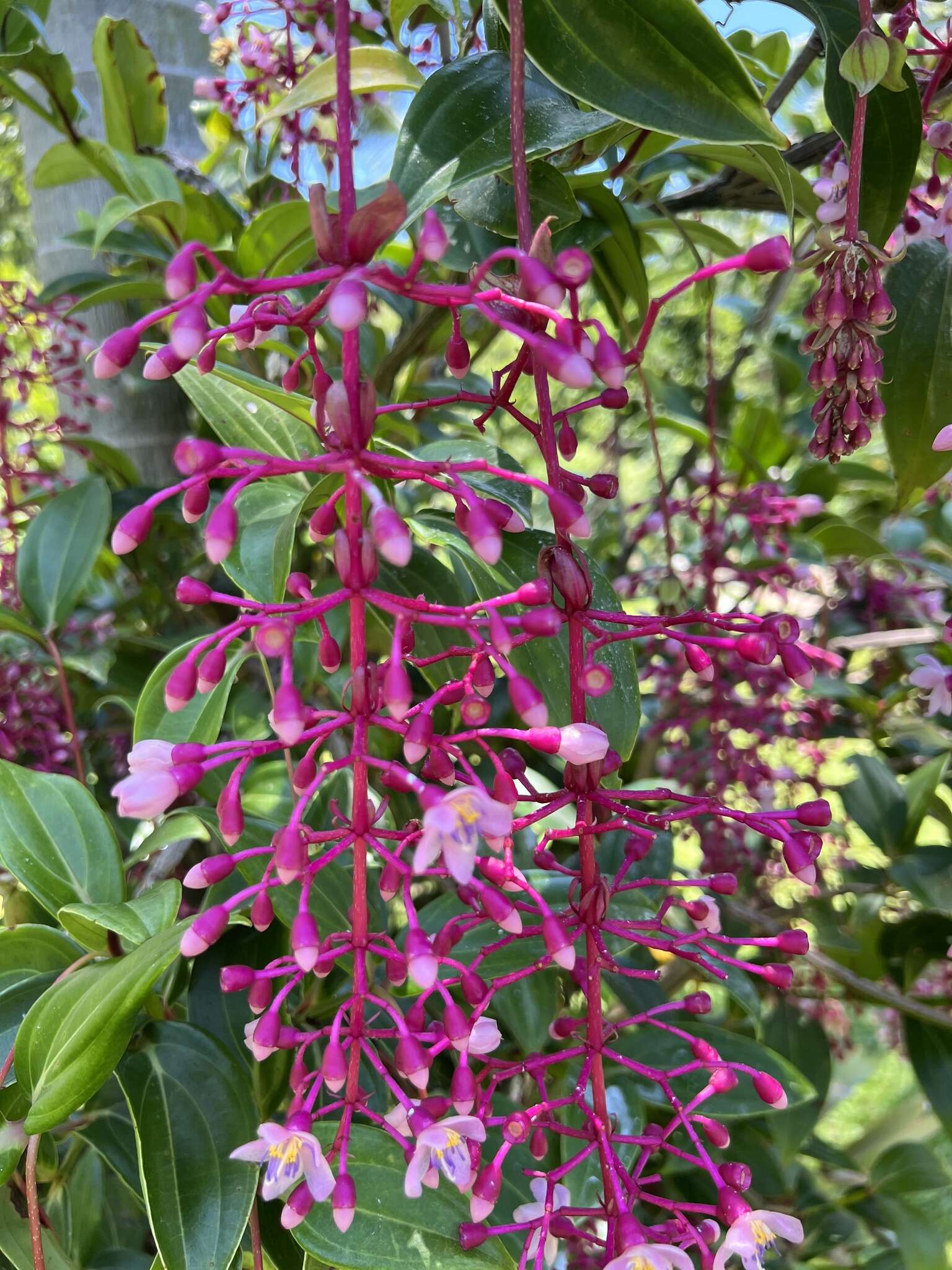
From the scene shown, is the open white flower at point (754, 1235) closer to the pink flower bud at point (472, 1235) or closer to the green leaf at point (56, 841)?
the pink flower bud at point (472, 1235)

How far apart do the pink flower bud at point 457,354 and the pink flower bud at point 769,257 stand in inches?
4.4

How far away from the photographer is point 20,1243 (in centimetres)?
50

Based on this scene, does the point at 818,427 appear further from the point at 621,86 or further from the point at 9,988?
the point at 9,988

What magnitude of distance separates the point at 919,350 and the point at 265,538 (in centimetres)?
39

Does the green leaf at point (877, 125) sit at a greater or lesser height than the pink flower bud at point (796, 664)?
greater

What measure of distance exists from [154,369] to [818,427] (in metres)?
0.31

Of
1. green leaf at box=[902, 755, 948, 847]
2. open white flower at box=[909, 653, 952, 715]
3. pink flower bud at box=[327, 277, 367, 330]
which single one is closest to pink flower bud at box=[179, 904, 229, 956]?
pink flower bud at box=[327, 277, 367, 330]

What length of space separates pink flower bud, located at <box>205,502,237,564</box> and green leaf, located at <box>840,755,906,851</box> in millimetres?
760

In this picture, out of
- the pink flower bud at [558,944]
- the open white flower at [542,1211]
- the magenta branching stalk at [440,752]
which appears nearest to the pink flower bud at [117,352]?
the magenta branching stalk at [440,752]

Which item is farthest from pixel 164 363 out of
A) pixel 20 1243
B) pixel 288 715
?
pixel 20 1243

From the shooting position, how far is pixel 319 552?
0.77 metres

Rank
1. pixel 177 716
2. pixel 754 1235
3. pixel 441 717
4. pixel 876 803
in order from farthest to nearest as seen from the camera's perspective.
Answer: pixel 876 803
pixel 441 717
pixel 177 716
pixel 754 1235

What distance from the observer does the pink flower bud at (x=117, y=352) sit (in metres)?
0.31

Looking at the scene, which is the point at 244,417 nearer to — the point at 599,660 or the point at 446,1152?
the point at 599,660
